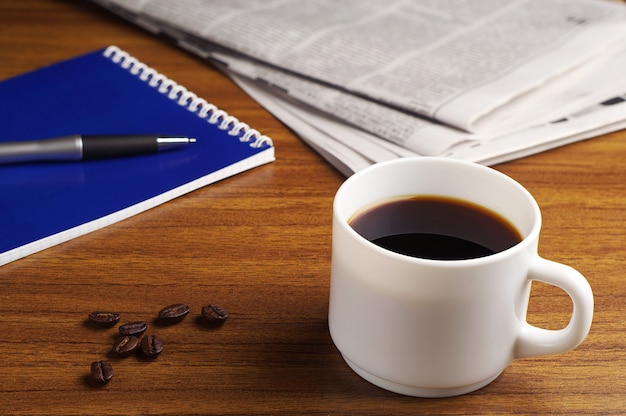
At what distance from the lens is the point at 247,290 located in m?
0.65

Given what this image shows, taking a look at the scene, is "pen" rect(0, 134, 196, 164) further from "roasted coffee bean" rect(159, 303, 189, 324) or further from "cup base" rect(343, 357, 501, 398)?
"cup base" rect(343, 357, 501, 398)

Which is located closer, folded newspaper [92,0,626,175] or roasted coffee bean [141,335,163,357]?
roasted coffee bean [141,335,163,357]

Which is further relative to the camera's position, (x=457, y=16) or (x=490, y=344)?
(x=457, y=16)

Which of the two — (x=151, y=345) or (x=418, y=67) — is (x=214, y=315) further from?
(x=418, y=67)

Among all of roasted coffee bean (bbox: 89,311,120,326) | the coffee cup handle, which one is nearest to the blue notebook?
roasted coffee bean (bbox: 89,311,120,326)

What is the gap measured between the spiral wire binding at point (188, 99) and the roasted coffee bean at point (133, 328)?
29 centimetres

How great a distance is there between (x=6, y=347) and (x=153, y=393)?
117 mm

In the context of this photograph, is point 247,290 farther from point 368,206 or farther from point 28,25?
point 28,25

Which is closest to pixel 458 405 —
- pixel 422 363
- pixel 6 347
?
pixel 422 363

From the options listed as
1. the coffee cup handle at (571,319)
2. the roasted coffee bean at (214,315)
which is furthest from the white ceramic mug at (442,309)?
the roasted coffee bean at (214,315)

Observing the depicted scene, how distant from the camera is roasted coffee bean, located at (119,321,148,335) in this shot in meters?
0.59

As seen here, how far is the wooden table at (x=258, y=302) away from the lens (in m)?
0.54

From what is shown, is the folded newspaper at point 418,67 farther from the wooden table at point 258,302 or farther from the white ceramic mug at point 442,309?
the white ceramic mug at point 442,309

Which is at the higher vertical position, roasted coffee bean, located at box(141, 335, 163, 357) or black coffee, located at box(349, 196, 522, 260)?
black coffee, located at box(349, 196, 522, 260)
